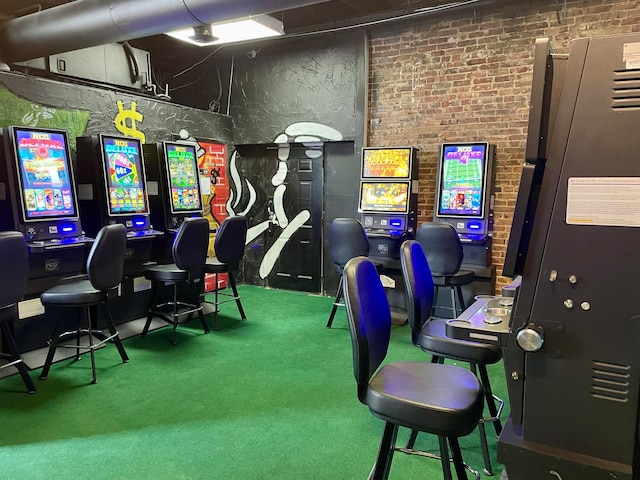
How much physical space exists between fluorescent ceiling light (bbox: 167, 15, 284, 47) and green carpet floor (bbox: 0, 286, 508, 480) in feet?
8.85

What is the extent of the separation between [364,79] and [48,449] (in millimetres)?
4664

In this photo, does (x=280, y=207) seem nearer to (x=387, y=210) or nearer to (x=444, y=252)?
(x=387, y=210)

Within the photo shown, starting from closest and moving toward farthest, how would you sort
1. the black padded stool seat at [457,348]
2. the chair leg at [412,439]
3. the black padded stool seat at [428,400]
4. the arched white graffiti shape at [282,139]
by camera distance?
the black padded stool seat at [428,400] → the black padded stool seat at [457,348] → the chair leg at [412,439] → the arched white graffiti shape at [282,139]

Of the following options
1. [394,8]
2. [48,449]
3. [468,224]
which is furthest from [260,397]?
[394,8]

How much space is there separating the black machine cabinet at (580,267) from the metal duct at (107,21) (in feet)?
7.90

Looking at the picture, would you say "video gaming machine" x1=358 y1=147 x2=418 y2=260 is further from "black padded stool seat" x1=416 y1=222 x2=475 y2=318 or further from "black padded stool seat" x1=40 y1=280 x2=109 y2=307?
"black padded stool seat" x1=40 y1=280 x2=109 y2=307

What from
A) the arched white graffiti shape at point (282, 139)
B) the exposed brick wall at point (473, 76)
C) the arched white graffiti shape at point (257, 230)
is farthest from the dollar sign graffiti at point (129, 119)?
the exposed brick wall at point (473, 76)

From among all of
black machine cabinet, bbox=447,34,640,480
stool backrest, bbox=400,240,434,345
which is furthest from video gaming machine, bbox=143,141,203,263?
black machine cabinet, bbox=447,34,640,480

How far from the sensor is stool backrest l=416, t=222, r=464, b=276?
4.14 metres

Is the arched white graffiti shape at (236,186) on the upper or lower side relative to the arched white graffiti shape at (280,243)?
upper

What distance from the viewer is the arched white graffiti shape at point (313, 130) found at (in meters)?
5.79

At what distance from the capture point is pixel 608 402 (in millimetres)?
1382

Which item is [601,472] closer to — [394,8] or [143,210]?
[143,210]

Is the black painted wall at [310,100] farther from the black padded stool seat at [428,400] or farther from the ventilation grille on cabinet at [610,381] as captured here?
the ventilation grille on cabinet at [610,381]
